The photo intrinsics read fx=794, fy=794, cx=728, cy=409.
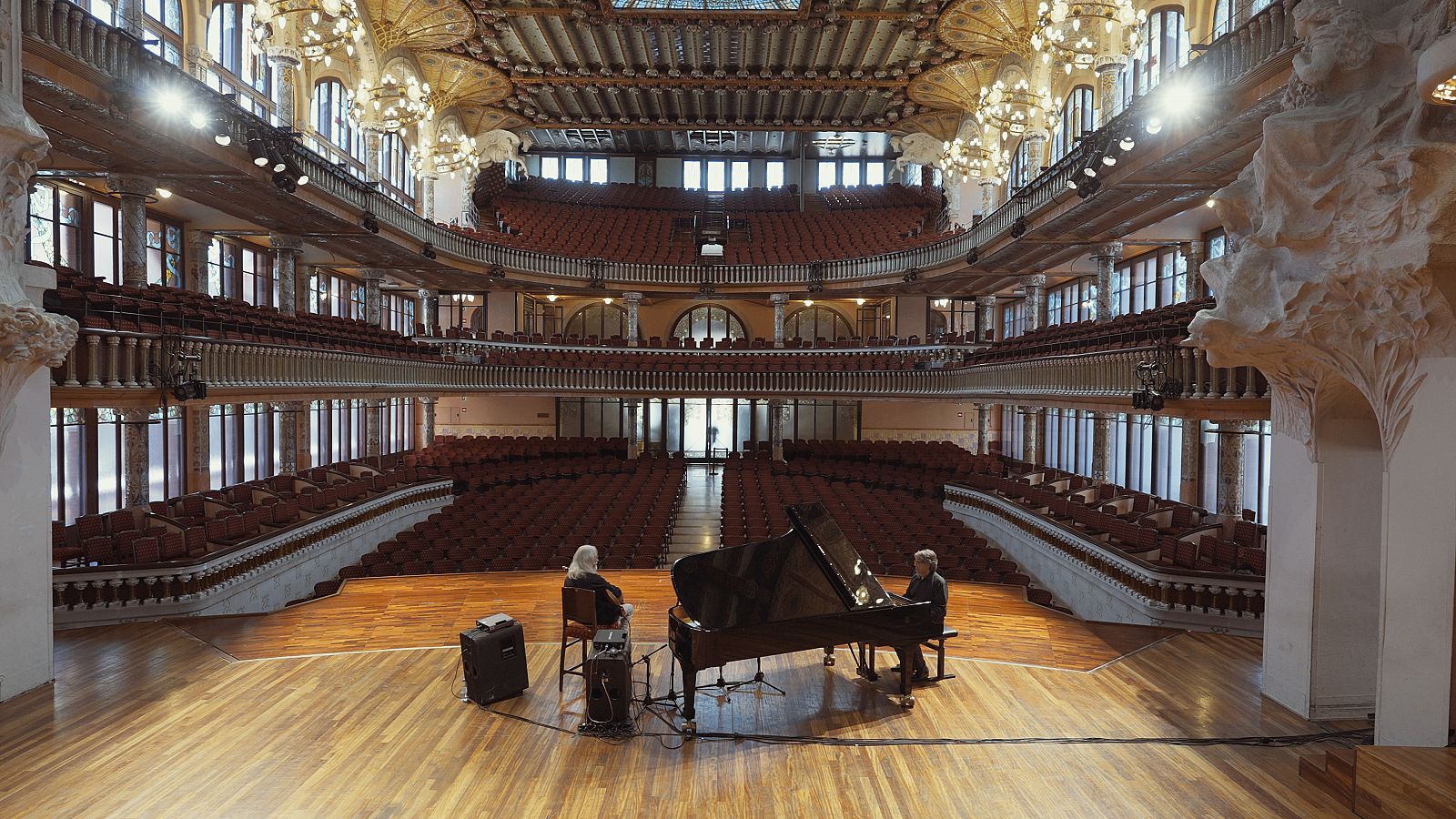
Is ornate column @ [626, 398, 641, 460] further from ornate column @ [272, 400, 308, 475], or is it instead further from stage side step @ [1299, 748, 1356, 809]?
stage side step @ [1299, 748, 1356, 809]

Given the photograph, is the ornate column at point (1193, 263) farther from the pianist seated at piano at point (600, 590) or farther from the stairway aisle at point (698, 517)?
the pianist seated at piano at point (600, 590)

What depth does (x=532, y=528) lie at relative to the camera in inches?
486

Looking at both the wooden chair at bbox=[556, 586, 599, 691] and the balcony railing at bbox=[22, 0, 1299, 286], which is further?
the balcony railing at bbox=[22, 0, 1299, 286]

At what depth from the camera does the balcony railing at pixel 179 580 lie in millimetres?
7719

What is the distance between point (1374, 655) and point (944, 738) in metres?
3.23

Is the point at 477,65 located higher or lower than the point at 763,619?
higher

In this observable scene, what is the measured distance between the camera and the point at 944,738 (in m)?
5.33

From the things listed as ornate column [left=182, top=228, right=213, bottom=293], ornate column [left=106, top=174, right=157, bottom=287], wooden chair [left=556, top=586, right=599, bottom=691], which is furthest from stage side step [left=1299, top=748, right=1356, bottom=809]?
ornate column [left=182, top=228, right=213, bottom=293]

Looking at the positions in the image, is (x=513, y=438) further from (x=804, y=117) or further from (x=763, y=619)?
(x=763, y=619)

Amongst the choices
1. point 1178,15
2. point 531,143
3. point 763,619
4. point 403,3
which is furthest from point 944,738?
point 531,143

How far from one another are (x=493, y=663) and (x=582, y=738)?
95 cm

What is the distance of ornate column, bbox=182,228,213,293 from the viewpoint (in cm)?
1529

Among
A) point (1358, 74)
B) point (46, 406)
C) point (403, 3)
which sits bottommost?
point (46, 406)

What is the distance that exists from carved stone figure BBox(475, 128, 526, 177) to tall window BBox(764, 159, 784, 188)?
32.1 ft
